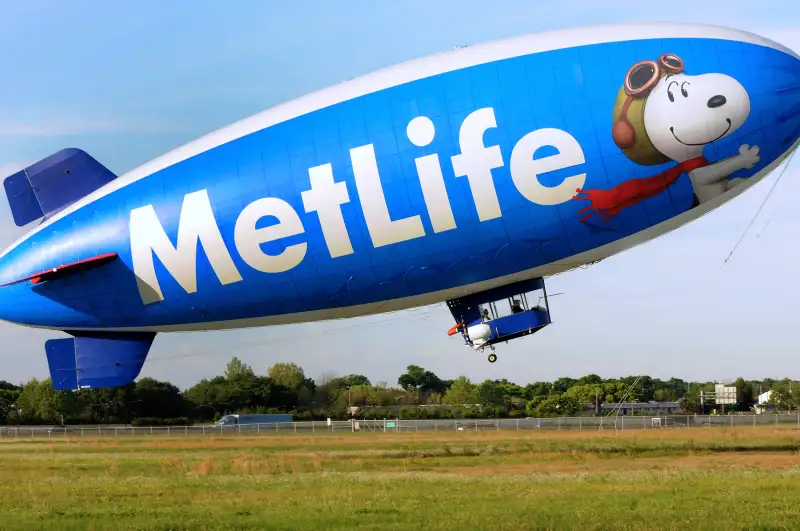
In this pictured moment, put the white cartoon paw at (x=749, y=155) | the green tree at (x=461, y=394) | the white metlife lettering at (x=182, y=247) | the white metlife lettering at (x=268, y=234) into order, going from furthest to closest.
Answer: the green tree at (x=461, y=394) < the white metlife lettering at (x=182, y=247) < the white metlife lettering at (x=268, y=234) < the white cartoon paw at (x=749, y=155)

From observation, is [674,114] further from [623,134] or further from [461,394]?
[461,394]

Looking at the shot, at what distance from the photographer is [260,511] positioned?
87.7ft

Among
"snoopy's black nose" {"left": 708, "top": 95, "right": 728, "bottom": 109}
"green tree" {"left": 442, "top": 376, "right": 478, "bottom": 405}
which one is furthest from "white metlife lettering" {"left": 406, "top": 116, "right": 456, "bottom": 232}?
"green tree" {"left": 442, "top": 376, "right": 478, "bottom": 405}

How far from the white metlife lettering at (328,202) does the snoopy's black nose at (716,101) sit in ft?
37.0

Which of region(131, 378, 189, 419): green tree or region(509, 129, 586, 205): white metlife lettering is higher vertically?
region(509, 129, 586, 205): white metlife lettering

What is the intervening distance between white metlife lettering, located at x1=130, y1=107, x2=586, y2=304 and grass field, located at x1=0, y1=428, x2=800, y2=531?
7.44m

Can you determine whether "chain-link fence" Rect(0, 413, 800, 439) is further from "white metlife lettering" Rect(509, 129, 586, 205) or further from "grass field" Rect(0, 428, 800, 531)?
"white metlife lettering" Rect(509, 129, 586, 205)

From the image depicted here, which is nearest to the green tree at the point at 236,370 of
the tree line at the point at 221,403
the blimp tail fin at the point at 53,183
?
the tree line at the point at 221,403

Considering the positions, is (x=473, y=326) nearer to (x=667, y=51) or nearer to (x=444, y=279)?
(x=444, y=279)

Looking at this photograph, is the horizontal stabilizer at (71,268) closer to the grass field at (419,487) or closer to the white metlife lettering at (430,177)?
the grass field at (419,487)

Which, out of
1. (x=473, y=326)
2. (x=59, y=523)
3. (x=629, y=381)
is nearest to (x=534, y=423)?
(x=473, y=326)

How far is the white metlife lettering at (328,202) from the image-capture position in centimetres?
3234

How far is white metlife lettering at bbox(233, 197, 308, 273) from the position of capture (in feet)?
108

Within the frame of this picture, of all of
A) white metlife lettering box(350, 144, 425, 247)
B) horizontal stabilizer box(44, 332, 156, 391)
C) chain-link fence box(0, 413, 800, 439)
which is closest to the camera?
white metlife lettering box(350, 144, 425, 247)
